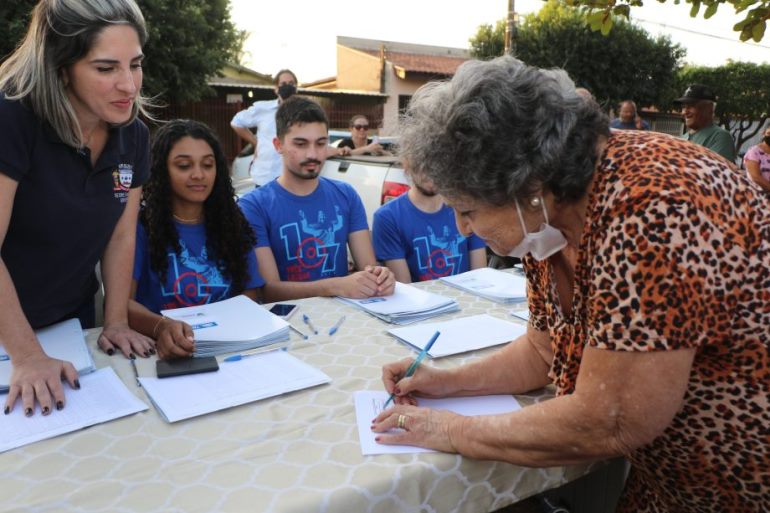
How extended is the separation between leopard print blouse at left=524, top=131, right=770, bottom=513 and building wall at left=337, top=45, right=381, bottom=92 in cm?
2405

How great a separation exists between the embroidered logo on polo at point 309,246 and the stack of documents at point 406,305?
666mm

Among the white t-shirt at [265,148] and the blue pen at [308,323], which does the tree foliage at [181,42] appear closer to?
the white t-shirt at [265,148]

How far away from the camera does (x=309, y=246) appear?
2986 mm

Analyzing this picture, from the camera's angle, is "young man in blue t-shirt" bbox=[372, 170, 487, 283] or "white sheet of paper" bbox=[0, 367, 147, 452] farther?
"young man in blue t-shirt" bbox=[372, 170, 487, 283]

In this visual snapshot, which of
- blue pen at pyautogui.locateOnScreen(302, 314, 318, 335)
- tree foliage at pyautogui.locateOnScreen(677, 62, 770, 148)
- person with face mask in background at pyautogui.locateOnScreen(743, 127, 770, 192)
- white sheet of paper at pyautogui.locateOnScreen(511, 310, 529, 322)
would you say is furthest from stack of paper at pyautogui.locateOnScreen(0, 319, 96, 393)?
tree foliage at pyautogui.locateOnScreen(677, 62, 770, 148)

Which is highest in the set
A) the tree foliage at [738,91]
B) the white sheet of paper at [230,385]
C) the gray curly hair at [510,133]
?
the tree foliage at [738,91]

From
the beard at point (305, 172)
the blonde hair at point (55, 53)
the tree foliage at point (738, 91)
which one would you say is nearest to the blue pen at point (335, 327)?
the blonde hair at point (55, 53)

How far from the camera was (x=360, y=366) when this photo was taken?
5.38ft

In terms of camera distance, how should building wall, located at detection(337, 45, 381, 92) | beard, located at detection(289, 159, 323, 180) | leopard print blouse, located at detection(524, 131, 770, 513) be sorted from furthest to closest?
building wall, located at detection(337, 45, 381, 92)
beard, located at detection(289, 159, 323, 180)
leopard print blouse, located at detection(524, 131, 770, 513)

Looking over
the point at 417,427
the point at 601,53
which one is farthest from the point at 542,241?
the point at 601,53

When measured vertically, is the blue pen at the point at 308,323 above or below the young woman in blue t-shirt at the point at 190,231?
below

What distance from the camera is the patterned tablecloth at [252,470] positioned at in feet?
3.42

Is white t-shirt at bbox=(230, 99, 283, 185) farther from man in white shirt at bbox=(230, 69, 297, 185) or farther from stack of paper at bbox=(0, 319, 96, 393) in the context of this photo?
stack of paper at bbox=(0, 319, 96, 393)

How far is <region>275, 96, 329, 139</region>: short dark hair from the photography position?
128 inches
